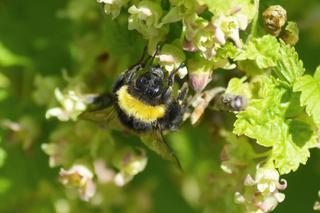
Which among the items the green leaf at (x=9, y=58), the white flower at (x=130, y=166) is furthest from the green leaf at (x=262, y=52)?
the green leaf at (x=9, y=58)

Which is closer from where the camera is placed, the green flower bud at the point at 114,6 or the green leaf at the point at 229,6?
the green leaf at the point at 229,6

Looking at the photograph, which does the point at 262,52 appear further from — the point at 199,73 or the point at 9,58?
the point at 9,58

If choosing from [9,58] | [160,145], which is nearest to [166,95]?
[160,145]

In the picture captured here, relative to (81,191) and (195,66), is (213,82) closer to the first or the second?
(195,66)

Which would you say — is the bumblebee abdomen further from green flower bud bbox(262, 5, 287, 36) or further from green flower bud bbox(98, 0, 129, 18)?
green flower bud bbox(262, 5, 287, 36)

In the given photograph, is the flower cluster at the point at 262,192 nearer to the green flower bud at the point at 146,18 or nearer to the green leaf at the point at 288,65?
the green leaf at the point at 288,65

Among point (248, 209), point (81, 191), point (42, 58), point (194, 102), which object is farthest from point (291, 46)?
point (42, 58)
